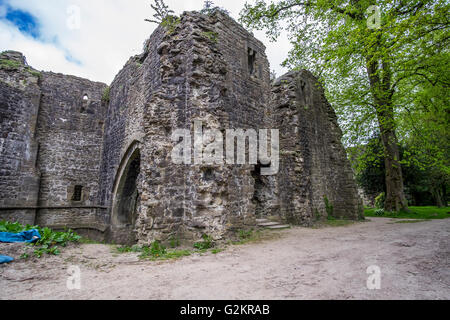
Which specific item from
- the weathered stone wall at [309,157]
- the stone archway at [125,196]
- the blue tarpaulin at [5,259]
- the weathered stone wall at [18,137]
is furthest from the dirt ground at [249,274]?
the weathered stone wall at [18,137]

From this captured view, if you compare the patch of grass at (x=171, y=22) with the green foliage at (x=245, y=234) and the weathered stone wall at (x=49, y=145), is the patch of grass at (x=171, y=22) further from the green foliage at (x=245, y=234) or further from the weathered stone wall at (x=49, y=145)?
the weathered stone wall at (x=49, y=145)

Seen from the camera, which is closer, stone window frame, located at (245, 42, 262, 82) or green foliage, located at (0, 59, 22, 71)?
stone window frame, located at (245, 42, 262, 82)

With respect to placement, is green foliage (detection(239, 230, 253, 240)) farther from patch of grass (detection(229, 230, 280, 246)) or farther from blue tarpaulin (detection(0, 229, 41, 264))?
blue tarpaulin (detection(0, 229, 41, 264))

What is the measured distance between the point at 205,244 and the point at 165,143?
2.65 meters

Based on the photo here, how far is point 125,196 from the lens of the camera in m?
10.7

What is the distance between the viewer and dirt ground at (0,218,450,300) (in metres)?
2.82

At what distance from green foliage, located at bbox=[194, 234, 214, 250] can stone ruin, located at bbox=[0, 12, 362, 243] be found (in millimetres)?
203

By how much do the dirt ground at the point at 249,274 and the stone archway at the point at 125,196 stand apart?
4.86 meters

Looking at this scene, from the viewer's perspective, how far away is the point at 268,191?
31.9 ft

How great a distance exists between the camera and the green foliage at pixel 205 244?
5.50 metres

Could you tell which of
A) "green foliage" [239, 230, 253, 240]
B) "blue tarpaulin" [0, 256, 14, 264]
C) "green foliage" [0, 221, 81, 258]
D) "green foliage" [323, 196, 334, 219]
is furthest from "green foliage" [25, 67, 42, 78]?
"green foliage" [323, 196, 334, 219]

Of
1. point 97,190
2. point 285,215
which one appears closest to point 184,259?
point 285,215

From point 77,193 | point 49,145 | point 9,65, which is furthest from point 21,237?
point 9,65
